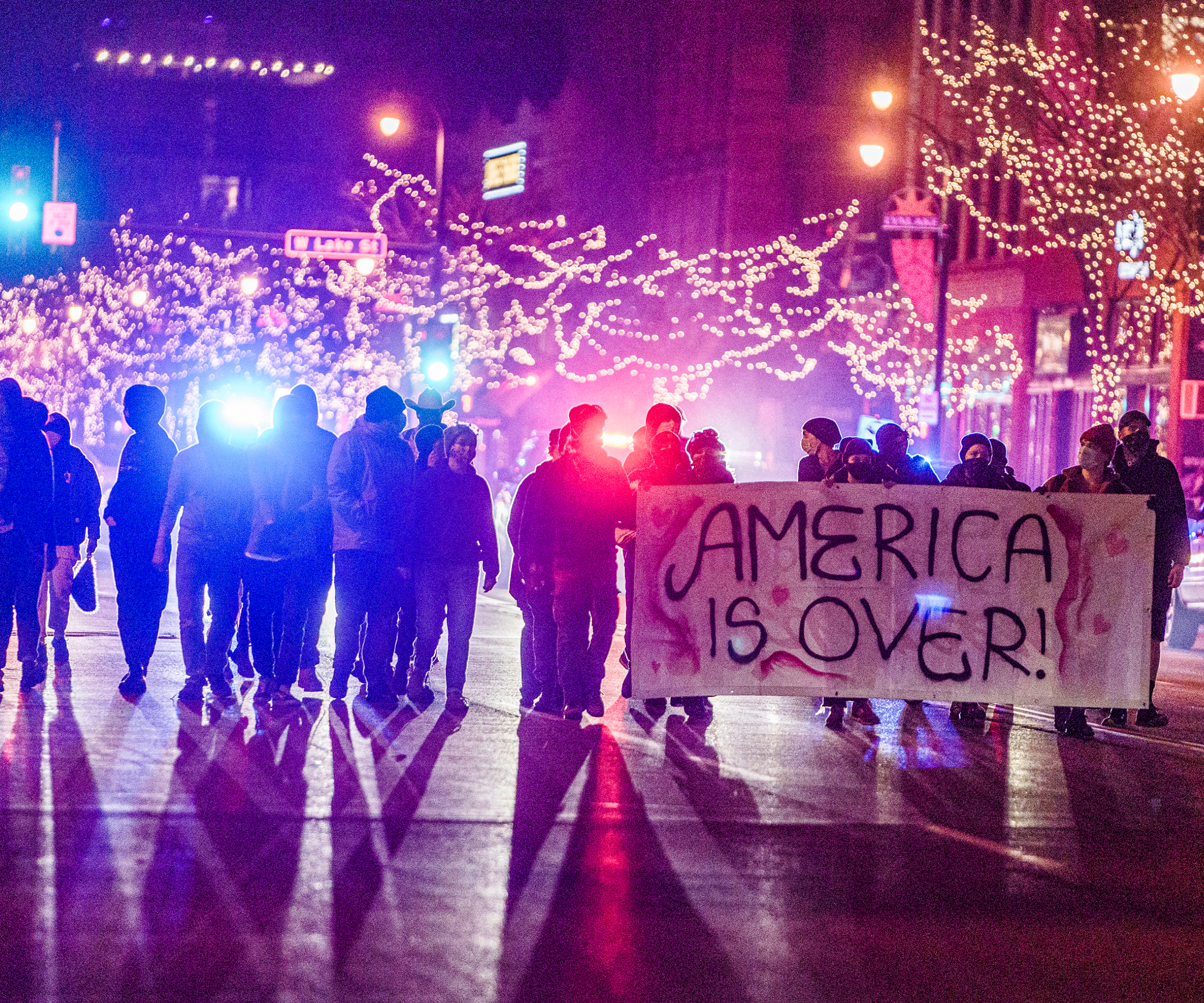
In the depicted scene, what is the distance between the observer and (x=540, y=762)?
8.45 meters

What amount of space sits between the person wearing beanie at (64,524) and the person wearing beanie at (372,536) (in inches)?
63.3

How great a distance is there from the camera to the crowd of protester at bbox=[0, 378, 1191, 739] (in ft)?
31.5

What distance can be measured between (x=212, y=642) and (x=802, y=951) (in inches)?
213

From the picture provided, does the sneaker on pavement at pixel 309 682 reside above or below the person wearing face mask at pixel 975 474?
below

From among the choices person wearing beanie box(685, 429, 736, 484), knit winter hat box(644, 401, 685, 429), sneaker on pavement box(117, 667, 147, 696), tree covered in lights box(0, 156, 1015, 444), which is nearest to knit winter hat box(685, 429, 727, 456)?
person wearing beanie box(685, 429, 736, 484)

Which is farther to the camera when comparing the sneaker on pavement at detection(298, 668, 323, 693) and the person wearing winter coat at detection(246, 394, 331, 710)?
the sneaker on pavement at detection(298, 668, 323, 693)

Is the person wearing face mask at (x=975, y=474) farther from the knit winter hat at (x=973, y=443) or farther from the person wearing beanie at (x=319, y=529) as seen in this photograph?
the person wearing beanie at (x=319, y=529)

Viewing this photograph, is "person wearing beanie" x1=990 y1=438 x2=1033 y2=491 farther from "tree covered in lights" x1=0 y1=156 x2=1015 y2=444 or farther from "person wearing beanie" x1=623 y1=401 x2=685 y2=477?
"tree covered in lights" x1=0 y1=156 x2=1015 y2=444

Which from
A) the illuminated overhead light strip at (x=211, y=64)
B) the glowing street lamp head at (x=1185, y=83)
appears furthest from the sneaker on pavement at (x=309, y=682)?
the illuminated overhead light strip at (x=211, y=64)

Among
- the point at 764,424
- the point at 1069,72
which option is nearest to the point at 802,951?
the point at 1069,72

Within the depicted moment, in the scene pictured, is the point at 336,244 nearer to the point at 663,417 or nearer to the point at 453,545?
the point at 663,417

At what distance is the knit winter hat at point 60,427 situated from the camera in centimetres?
1048

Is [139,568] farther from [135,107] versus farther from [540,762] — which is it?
[135,107]

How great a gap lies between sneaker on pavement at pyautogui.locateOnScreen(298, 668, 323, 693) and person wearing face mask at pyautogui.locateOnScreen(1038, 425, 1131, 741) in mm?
4524
